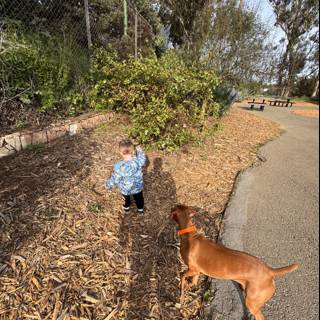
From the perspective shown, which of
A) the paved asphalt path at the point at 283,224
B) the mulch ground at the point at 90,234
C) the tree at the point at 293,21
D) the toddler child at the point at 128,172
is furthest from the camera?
the tree at the point at 293,21

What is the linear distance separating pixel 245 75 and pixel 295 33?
1373mm

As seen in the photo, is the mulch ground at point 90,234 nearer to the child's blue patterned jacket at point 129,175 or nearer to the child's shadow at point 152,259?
the child's shadow at point 152,259

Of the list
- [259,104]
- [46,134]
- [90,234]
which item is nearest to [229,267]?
[90,234]

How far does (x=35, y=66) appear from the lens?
4.20 m

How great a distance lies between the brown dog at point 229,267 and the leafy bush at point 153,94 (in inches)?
97.9

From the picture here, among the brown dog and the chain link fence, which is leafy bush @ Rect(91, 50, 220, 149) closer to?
the chain link fence

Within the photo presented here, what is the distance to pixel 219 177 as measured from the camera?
14.7 feet

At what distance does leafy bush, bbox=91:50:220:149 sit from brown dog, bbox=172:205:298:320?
2487 mm

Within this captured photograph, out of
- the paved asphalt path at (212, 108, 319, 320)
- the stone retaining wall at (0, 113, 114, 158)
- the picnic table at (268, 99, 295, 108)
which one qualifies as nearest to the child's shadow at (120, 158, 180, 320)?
the paved asphalt path at (212, 108, 319, 320)

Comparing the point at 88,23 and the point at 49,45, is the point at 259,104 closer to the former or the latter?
the point at 88,23

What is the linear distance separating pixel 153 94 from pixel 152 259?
313cm

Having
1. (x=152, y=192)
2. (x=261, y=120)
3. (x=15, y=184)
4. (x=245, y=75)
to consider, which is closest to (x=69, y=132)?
(x=15, y=184)

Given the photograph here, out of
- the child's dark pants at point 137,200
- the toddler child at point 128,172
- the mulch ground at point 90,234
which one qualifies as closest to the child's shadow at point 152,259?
the mulch ground at point 90,234

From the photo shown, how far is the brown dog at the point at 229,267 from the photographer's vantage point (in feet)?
6.46
